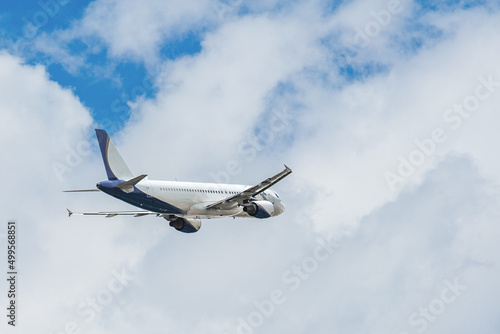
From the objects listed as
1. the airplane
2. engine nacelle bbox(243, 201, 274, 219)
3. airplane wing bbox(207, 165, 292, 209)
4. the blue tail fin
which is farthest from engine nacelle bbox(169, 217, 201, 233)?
the blue tail fin

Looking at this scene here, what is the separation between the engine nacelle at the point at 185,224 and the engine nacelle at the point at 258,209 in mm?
7129

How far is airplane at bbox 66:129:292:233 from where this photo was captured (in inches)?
3388

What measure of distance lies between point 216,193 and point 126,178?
11828 mm

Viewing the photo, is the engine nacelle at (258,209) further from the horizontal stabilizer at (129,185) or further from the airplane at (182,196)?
the horizontal stabilizer at (129,185)

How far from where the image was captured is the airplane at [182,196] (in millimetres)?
86062

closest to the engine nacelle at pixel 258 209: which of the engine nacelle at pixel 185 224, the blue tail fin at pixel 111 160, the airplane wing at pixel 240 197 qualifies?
the airplane wing at pixel 240 197

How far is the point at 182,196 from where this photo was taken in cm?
9056

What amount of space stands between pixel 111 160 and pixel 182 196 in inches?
335

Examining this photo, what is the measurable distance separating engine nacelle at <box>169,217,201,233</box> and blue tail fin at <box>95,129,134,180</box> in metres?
11.2

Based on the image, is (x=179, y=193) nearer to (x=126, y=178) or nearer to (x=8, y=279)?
(x=126, y=178)

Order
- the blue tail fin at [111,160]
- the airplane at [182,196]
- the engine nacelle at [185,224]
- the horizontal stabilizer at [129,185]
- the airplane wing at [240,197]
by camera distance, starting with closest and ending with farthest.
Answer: the horizontal stabilizer at [129,185]
the airplane at [182,196]
the blue tail fin at [111,160]
the airplane wing at [240,197]
the engine nacelle at [185,224]

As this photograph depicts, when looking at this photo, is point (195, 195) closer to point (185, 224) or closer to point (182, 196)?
point (182, 196)

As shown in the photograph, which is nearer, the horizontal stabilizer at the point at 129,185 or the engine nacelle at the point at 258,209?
the horizontal stabilizer at the point at 129,185

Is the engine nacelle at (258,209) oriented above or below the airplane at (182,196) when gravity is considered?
below
